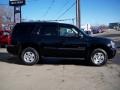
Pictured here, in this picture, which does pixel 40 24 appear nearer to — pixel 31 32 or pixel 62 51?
pixel 31 32

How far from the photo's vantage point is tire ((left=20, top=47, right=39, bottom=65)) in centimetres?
1173

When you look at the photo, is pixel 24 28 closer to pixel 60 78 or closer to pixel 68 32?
pixel 68 32

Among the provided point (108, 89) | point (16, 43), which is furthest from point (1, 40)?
point (108, 89)

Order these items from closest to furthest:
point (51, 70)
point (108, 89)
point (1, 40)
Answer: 1. point (108, 89)
2. point (51, 70)
3. point (1, 40)

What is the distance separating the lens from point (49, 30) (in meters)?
11.7

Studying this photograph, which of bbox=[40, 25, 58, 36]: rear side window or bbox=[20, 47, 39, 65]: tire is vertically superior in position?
bbox=[40, 25, 58, 36]: rear side window

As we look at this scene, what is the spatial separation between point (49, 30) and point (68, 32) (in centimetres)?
86

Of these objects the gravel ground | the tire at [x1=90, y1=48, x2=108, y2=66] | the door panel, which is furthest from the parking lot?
the door panel

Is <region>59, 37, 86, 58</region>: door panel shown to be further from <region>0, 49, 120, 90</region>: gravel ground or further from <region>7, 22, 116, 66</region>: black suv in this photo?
<region>0, 49, 120, 90</region>: gravel ground

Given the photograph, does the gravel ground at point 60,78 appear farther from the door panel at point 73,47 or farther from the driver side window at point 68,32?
the driver side window at point 68,32

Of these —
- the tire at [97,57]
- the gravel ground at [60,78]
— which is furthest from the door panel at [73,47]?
the gravel ground at [60,78]

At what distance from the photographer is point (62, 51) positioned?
454 inches

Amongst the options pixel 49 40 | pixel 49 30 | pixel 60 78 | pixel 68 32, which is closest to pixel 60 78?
pixel 60 78

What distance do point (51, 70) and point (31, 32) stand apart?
2443 mm
